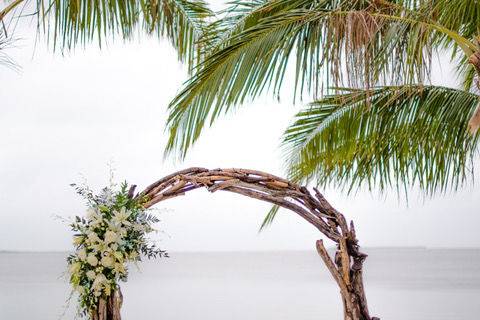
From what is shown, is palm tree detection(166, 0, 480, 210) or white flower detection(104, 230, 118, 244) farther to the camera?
white flower detection(104, 230, 118, 244)

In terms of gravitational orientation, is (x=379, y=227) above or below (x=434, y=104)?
above

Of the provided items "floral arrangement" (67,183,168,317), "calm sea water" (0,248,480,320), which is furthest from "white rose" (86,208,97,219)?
"calm sea water" (0,248,480,320)

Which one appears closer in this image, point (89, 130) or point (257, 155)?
point (257, 155)

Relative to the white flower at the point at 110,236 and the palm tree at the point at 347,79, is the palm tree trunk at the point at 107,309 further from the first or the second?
the palm tree at the point at 347,79

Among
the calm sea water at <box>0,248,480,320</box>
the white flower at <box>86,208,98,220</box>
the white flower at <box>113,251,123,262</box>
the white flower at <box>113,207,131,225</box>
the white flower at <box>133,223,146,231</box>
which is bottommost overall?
the white flower at <box>113,251,123,262</box>

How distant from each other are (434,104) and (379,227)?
2647 centimetres

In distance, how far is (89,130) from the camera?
25.0 m

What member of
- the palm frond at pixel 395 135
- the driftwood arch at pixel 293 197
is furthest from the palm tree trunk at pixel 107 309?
the palm frond at pixel 395 135

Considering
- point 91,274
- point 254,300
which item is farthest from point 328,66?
point 254,300

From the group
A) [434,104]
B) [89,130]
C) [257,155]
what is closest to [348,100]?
[434,104]

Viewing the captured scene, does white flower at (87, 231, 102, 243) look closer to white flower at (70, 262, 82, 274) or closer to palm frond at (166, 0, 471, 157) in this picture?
white flower at (70, 262, 82, 274)

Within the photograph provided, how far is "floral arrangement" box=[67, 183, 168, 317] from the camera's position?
2.83 metres

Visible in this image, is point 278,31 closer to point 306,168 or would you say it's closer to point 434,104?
point 434,104

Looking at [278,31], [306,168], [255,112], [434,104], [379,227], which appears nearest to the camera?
[278,31]
